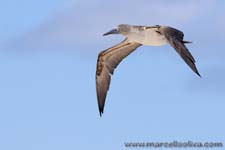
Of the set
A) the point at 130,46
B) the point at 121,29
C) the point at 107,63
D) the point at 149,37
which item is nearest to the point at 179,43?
the point at 149,37

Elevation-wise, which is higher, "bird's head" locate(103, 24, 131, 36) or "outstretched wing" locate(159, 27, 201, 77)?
"outstretched wing" locate(159, 27, 201, 77)

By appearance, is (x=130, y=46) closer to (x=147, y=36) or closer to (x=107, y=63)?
(x=107, y=63)

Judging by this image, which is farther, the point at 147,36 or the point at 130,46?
the point at 130,46

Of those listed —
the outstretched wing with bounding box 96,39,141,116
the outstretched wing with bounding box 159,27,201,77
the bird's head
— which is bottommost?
the outstretched wing with bounding box 96,39,141,116

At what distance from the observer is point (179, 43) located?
109 feet

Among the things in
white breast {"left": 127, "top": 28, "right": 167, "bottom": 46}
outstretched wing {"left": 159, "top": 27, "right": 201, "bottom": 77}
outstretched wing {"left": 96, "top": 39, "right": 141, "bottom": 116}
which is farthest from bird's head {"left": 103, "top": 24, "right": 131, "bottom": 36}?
outstretched wing {"left": 96, "top": 39, "right": 141, "bottom": 116}

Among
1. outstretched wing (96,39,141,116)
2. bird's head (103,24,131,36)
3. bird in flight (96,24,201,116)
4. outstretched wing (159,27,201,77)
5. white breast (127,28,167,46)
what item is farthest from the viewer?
outstretched wing (96,39,141,116)

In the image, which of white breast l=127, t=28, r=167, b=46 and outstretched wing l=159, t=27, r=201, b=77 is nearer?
outstretched wing l=159, t=27, r=201, b=77

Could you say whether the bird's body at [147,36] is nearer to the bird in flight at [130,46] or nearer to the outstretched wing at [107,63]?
the bird in flight at [130,46]

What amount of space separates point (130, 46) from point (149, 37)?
5.69m

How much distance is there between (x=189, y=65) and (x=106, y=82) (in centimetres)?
1086

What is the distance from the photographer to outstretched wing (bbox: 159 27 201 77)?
31.5m

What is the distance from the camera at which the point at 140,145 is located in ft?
109

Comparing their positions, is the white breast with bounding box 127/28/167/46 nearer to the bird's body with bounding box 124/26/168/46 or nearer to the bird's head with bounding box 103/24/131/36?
the bird's body with bounding box 124/26/168/46
